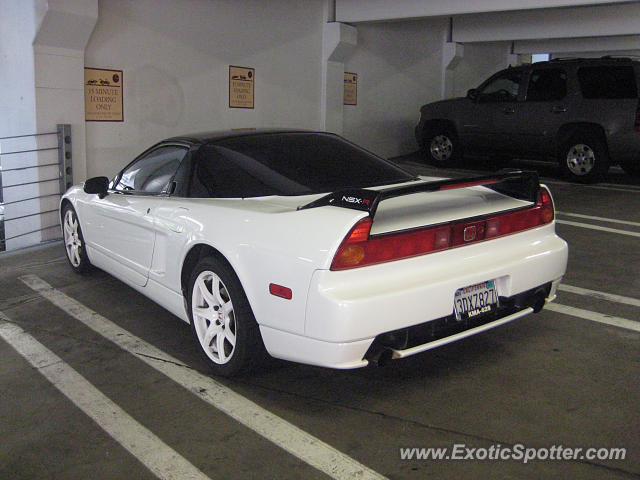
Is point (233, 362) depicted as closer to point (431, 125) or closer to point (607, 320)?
point (607, 320)

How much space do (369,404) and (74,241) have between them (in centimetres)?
331

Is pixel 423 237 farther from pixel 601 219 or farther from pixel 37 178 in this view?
pixel 37 178

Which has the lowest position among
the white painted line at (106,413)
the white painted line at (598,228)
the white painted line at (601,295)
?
the white painted line at (106,413)

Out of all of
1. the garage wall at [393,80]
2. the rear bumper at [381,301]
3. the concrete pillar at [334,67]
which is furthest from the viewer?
the garage wall at [393,80]

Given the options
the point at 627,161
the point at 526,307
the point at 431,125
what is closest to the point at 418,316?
the point at 526,307

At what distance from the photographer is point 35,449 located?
2670 millimetres

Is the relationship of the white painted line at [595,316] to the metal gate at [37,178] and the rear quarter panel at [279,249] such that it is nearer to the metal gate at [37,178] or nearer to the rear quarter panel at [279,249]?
the rear quarter panel at [279,249]

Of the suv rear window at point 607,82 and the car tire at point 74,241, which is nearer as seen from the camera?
the car tire at point 74,241

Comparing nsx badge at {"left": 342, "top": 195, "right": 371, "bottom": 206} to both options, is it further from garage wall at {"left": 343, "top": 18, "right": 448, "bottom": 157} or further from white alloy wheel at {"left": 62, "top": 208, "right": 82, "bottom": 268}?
garage wall at {"left": 343, "top": 18, "right": 448, "bottom": 157}

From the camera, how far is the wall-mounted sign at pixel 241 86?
9.68 m

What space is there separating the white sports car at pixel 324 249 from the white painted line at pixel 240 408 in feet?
0.51

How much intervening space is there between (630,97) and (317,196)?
7563 mm

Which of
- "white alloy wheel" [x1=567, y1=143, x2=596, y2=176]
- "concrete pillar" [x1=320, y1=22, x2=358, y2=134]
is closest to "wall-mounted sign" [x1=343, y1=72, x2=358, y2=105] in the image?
"concrete pillar" [x1=320, y1=22, x2=358, y2=134]

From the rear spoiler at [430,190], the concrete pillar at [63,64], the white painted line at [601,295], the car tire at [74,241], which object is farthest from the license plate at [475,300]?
the concrete pillar at [63,64]
